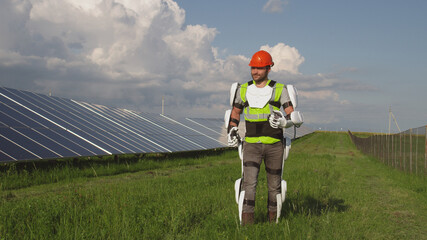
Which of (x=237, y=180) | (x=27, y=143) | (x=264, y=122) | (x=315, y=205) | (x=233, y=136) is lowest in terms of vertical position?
(x=315, y=205)

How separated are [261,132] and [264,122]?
5.5 inches

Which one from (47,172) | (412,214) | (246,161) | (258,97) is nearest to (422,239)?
(412,214)

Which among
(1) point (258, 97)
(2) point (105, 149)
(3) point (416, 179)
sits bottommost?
(3) point (416, 179)

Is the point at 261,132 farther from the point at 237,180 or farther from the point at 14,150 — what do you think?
the point at 14,150

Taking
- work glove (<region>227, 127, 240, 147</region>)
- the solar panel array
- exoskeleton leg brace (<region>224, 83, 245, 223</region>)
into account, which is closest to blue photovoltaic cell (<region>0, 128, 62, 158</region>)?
the solar panel array

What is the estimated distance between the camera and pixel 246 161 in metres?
4.67

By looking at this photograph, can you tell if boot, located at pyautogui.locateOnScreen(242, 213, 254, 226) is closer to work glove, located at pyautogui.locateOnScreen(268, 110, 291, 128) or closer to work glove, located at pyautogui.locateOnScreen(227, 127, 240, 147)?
work glove, located at pyautogui.locateOnScreen(227, 127, 240, 147)

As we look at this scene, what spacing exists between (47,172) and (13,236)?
5.75 meters

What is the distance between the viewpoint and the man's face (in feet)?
15.5

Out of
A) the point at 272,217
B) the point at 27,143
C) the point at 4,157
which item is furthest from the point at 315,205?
the point at 27,143

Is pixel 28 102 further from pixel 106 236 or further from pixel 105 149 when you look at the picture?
pixel 106 236

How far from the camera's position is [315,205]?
6562mm

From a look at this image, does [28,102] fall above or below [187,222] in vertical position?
above

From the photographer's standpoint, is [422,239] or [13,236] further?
[422,239]
